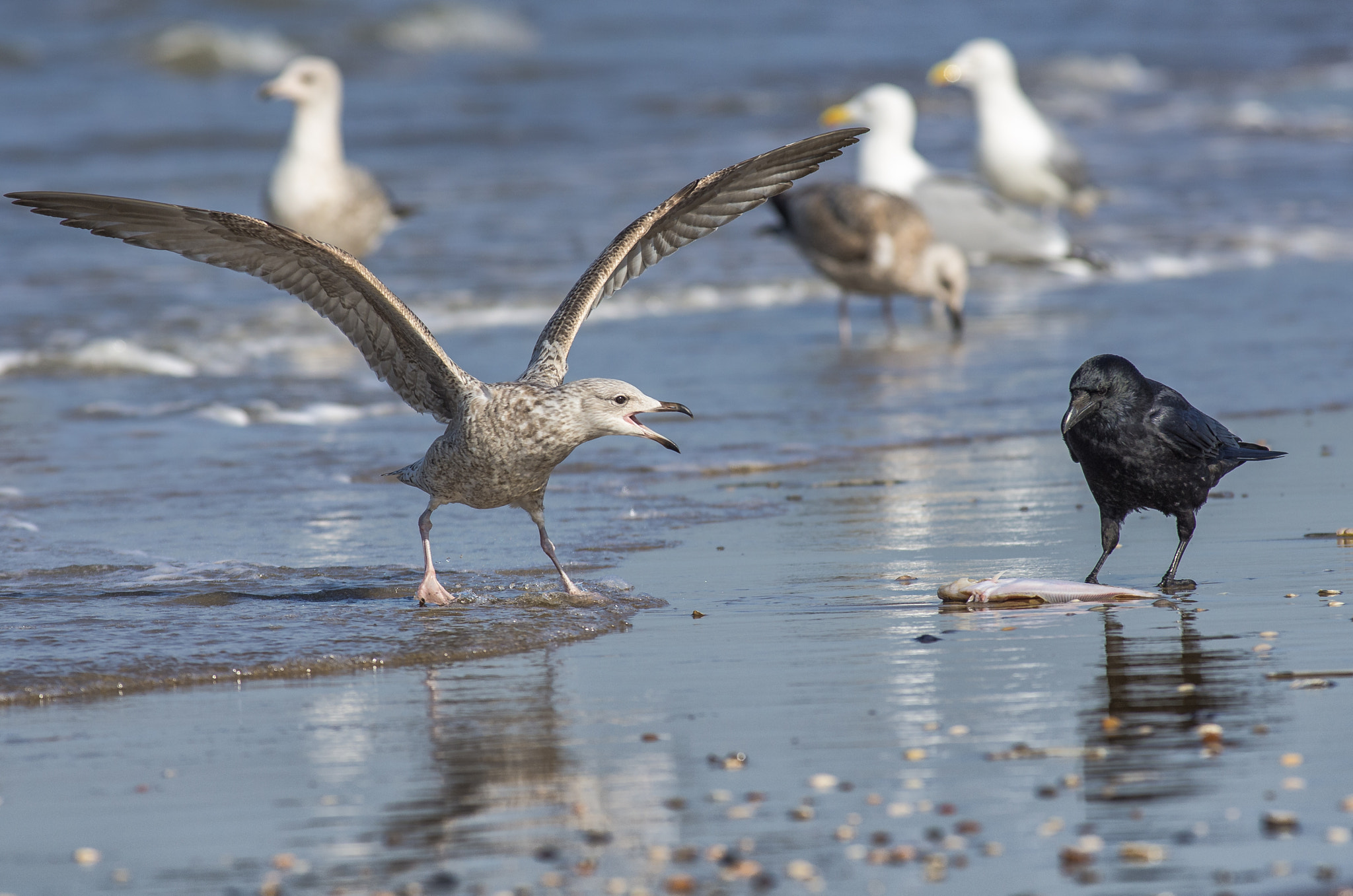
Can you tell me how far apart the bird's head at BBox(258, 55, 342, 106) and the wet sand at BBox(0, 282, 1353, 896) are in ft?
31.1

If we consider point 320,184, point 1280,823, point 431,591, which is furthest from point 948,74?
point 1280,823

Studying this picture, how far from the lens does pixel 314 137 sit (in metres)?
14.2

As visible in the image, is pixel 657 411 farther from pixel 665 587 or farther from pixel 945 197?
pixel 945 197

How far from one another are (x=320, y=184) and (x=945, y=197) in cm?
501

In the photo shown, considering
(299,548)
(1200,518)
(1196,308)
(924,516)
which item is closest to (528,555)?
(299,548)

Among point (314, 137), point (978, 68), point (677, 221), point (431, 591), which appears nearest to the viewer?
point (431, 591)

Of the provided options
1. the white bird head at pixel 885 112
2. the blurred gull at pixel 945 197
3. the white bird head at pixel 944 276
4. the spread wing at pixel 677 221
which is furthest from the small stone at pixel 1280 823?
the white bird head at pixel 885 112

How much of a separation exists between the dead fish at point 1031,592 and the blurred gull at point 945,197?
8.64m

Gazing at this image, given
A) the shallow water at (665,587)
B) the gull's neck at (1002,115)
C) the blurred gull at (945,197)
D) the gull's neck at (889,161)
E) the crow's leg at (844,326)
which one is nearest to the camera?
the shallow water at (665,587)

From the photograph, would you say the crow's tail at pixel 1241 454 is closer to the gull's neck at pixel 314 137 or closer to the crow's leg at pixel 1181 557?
the crow's leg at pixel 1181 557

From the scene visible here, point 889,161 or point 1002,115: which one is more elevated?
point 1002,115

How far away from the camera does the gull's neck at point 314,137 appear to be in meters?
14.1

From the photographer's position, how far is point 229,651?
4805 mm

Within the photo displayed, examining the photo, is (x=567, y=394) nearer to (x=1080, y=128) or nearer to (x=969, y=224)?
(x=969, y=224)
